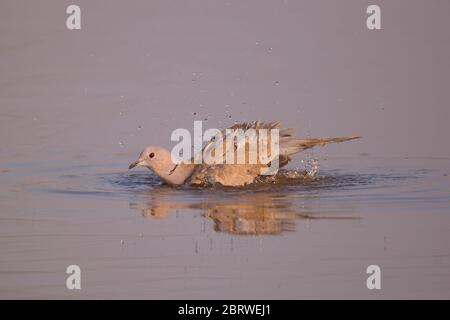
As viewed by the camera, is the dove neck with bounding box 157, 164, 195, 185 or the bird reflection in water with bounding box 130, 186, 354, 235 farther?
the dove neck with bounding box 157, 164, 195, 185

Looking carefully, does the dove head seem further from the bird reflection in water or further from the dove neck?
the bird reflection in water

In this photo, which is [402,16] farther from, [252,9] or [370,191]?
[370,191]

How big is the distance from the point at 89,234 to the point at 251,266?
165cm

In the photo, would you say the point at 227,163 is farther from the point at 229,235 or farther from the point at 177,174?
the point at 229,235

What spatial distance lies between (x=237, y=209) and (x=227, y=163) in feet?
4.69

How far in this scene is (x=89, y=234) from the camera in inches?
375

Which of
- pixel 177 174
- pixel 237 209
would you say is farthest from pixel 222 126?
pixel 237 209

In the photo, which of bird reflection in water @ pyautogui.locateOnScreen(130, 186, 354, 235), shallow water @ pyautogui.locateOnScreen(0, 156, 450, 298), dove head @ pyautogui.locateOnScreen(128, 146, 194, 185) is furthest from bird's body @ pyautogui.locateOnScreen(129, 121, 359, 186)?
bird reflection in water @ pyautogui.locateOnScreen(130, 186, 354, 235)

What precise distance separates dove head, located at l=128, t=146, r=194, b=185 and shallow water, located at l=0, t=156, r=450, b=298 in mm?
159

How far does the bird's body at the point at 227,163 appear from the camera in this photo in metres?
11.7

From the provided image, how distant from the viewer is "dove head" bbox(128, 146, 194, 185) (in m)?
12.0

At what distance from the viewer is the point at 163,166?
12.0m
